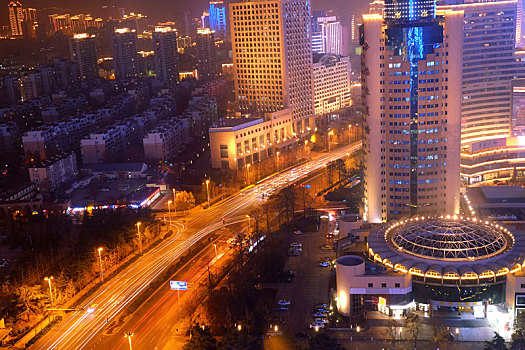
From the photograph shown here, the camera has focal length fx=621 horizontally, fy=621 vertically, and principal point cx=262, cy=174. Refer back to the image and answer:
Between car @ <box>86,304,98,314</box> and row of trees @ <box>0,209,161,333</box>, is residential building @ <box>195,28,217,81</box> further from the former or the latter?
car @ <box>86,304,98,314</box>

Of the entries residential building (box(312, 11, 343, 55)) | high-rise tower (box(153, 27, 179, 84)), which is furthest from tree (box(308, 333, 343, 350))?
residential building (box(312, 11, 343, 55))

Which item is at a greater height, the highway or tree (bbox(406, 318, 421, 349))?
the highway

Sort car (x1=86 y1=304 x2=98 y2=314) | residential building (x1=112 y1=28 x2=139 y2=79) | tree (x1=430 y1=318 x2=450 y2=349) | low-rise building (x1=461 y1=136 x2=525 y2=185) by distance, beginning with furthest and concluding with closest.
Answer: residential building (x1=112 y1=28 x2=139 y2=79), low-rise building (x1=461 y1=136 x2=525 y2=185), car (x1=86 y1=304 x2=98 y2=314), tree (x1=430 y1=318 x2=450 y2=349)

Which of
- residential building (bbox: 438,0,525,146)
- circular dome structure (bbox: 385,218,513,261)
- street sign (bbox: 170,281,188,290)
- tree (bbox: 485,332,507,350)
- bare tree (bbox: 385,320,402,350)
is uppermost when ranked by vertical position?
residential building (bbox: 438,0,525,146)

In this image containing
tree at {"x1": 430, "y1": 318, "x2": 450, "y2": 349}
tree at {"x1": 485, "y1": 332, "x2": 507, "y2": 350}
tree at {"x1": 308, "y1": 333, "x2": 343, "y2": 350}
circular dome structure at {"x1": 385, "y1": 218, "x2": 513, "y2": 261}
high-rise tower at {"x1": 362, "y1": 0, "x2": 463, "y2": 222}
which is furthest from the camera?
high-rise tower at {"x1": 362, "y1": 0, "x2": 463, "y2": 222}

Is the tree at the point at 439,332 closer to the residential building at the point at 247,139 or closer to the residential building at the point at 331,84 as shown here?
the residential building at the point at 247,139

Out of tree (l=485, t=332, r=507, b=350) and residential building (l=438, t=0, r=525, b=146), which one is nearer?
tree (l=485, t=332, r=507, b=350)

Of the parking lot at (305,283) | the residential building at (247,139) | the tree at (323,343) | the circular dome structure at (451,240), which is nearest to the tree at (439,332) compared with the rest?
the circular dome structure at (451,240)
